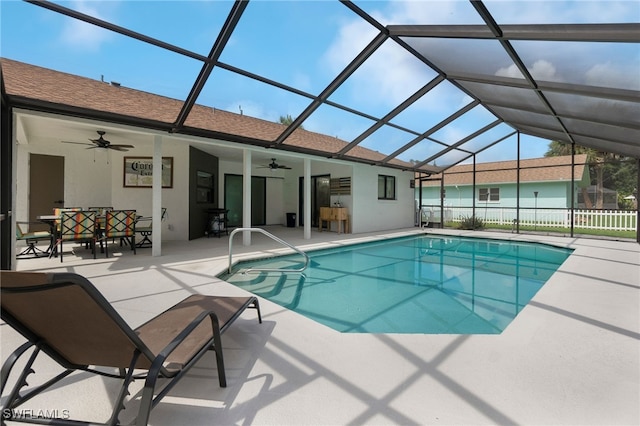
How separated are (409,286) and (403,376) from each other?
344 cm

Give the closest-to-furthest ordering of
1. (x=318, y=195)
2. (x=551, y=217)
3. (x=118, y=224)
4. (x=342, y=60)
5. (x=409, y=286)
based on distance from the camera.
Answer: (x=409, y=286) < (x=342, y=60) < (x=118, y=224) < (x=318, y=195) < (x=551, y=217)

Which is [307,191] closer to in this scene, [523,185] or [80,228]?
[80,228]

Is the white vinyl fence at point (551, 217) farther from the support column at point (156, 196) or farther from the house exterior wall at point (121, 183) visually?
the support column at point (156, 196)

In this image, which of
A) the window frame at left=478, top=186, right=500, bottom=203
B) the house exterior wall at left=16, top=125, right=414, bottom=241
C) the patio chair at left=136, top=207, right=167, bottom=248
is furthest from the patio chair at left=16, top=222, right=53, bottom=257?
the window frame at left=478, top=186, right=500, bottom=203

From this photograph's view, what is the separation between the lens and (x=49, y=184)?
28.8ft

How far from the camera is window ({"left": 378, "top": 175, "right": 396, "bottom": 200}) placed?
13297 mm

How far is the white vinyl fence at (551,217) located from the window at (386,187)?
7.28 ft

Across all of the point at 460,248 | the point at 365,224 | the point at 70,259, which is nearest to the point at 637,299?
the point at 460,248

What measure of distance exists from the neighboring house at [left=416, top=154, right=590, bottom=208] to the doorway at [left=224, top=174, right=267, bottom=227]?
8.65 metres

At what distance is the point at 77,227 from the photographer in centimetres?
629

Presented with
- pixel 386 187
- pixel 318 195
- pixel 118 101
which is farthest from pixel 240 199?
pixel 118 101

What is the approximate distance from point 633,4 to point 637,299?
3604 millimetres

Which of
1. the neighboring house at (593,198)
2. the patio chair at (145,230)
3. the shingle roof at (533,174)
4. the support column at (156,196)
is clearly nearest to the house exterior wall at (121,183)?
the patio chair at (145,230)

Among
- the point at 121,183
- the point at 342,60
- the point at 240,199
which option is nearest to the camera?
the point at 342,60
